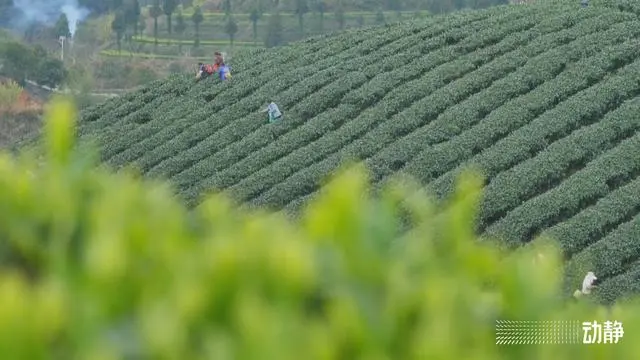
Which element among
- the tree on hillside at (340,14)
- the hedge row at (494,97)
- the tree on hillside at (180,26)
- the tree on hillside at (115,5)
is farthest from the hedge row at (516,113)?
the tree on hillside at (115,5)

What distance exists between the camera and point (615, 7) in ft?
55.7

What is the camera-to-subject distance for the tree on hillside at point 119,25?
181 ft

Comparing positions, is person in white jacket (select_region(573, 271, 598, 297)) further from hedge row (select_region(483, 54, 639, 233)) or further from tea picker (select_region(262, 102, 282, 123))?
tea picker (select_region(262, 102, 282, 123))

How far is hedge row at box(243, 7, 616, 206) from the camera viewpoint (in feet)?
41.0

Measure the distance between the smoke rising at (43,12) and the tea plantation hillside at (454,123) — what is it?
52.7 m

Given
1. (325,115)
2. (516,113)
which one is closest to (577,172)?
(516,113)

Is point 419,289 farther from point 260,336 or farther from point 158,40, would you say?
point 158,40

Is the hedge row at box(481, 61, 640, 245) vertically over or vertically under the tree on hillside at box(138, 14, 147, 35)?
over

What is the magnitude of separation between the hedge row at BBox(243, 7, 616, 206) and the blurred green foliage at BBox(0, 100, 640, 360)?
34.3ft

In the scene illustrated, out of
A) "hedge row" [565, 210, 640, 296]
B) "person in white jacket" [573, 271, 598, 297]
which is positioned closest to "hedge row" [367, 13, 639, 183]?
"hedge row" [565, 210, 640, 296]

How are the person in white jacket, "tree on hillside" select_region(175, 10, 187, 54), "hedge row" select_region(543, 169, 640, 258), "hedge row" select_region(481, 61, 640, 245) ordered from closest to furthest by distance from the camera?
the person in white jacket, "hedge row" select_region(543, 169, 640, 258), "hedge row" select_region(481, 61, 640, 245), "tree on hillside" select_region(175, 10, 187, 54)

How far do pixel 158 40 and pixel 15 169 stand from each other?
194 ft

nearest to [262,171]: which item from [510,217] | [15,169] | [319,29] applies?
[510,217]

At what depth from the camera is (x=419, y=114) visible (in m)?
13.9
